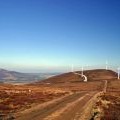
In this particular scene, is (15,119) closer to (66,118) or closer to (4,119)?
(4,119)

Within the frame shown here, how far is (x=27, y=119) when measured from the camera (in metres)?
35.2

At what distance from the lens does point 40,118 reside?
36.5 m

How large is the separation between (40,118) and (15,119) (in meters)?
2.97

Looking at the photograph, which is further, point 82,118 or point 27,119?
point 82,118

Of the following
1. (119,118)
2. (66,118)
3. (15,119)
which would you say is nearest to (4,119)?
(15,119)

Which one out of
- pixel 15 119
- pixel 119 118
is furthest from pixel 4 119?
pixel 119 118

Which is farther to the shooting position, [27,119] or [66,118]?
[66,118]

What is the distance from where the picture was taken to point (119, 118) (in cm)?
3791

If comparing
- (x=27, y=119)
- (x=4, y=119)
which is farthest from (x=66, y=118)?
(x=4, y=119)

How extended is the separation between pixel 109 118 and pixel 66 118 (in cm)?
543

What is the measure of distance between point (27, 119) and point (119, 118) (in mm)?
11354

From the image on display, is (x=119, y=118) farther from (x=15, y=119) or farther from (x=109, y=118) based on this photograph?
(x=15, y=119)

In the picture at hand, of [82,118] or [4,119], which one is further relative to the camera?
[82,118]

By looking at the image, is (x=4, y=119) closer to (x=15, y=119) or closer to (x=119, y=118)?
(x=15, y=119)
